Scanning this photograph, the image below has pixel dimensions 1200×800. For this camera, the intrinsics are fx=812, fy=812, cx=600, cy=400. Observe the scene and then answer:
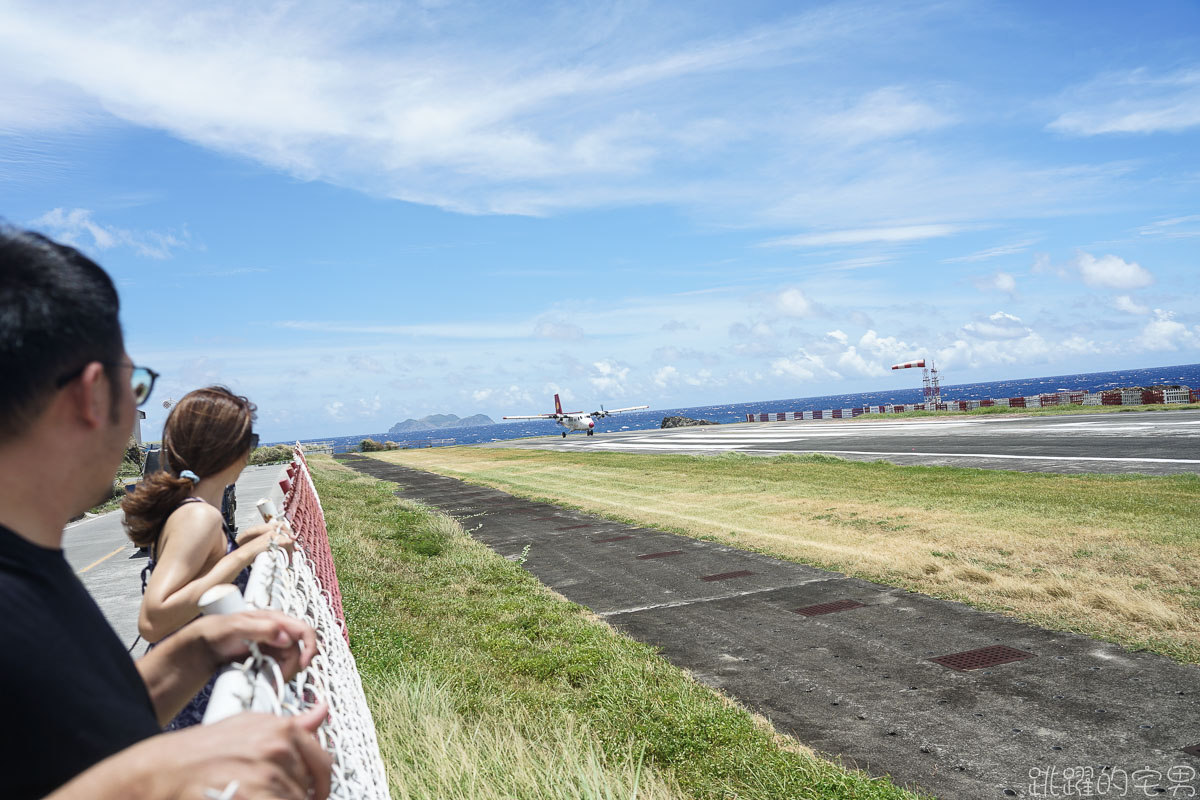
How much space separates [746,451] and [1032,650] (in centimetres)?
2452

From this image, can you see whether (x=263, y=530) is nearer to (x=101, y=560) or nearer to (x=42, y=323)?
(x=42, y=323)

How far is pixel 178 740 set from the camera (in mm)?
1063

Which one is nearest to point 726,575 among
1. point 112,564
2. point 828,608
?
point 828,608

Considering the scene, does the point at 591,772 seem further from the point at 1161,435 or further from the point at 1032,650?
the point at 1161,435

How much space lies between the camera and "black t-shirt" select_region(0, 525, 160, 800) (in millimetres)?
1040

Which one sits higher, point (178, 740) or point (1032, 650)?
point (178, 740)

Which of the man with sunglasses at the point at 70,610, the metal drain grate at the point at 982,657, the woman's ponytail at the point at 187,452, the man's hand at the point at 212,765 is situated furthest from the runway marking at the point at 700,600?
the man's hand at the point at 212,765

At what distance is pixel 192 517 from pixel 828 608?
669 cm

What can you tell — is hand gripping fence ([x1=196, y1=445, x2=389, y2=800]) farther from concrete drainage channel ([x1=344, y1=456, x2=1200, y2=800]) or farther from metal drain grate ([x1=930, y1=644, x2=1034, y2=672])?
metal drain grate ([x1=930, y1=644, x2=1034, y2=672])

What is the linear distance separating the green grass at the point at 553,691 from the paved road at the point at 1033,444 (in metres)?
13.5

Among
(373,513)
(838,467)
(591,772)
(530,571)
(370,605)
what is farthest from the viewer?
(838,467)

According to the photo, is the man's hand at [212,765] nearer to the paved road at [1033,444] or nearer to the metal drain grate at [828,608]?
the metal drain grate at [828,608]

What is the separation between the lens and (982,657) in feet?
21.0

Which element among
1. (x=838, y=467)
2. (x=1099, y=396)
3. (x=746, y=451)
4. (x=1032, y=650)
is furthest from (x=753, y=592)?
(x=1099, y=396)
